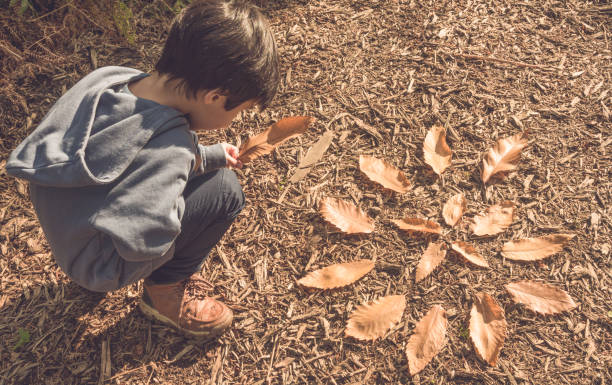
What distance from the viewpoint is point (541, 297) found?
74.7 inches

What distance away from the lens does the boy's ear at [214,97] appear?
1342 millimetres

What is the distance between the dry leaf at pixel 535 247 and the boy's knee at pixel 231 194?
1.24 meters

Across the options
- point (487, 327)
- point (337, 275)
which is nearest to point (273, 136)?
point (337, 275)

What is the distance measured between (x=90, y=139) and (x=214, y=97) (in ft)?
1.27

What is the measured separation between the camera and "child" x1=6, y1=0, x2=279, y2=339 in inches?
45.7

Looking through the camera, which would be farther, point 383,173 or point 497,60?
point 497,60

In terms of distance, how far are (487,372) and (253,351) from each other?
955mm

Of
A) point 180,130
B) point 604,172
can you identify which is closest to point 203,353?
point 180,130

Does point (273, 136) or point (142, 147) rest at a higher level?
point (142, 147)

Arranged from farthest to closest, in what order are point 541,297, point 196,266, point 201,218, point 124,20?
point 124,20, point 541,297, point 196,266, point 201,218

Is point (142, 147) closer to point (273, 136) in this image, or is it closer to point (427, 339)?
point (273, 136)

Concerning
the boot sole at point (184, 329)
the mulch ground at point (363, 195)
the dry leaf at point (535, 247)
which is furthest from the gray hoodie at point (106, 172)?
the dry leaf at point (535, 247)

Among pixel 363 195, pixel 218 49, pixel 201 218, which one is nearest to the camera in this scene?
pixel 218 49

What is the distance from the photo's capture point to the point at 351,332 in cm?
181
